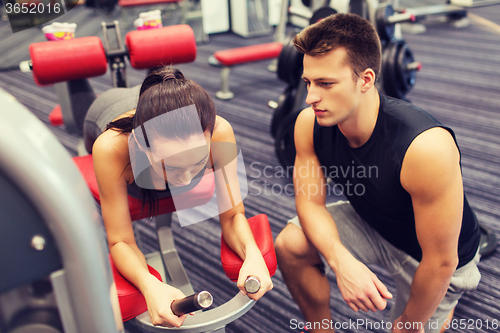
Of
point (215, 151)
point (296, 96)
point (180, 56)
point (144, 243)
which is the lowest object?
point (144, 243)

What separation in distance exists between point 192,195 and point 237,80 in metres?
2.73

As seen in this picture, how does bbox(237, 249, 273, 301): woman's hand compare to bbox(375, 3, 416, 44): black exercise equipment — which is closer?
bbox(237, 249, 273, 301): woman's hand

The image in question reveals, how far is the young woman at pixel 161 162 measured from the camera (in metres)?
0.86

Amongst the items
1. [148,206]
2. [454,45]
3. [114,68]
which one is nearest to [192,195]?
[148,206]

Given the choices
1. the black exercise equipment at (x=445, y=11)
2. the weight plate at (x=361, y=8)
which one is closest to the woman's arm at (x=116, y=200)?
the weight plate at (x=361, y=8)

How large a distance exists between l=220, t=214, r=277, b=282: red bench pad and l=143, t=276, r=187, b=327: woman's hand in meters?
0.17

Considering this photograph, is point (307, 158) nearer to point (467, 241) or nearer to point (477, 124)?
point (467, 241)

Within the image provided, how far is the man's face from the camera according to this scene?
1047 mm

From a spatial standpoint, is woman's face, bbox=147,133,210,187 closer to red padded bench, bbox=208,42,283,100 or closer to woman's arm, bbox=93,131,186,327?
woman's arm, bbox=93,131,186,327

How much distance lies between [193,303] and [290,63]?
1731 mm

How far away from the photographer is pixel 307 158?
1.26 m

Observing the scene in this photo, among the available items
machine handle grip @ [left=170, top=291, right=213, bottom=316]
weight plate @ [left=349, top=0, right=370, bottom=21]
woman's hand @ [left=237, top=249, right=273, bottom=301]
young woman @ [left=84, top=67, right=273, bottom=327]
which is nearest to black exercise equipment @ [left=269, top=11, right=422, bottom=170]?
weight plate @ [left=349, top=0, right=370, bottom=21]

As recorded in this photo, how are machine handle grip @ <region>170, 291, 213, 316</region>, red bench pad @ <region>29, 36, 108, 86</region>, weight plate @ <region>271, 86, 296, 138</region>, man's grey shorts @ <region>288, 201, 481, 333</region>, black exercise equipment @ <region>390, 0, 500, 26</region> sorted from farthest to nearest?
1. black exercise equipment @ <region>390, 0, 500, 26</region>
2. weight plate @ <region>271, 86, 296, 138</region>
3. red bench pad @ <region>29, 36, 108, 86</region>
4. man's grey shorts @ <region>288, 201, 481, 333</region>
5. machine handle grip @ <region>170, 291, 213, 316</region>

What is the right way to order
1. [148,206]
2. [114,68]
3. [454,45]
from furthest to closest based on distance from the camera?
[454,45]
[114,68]
[148,206]
